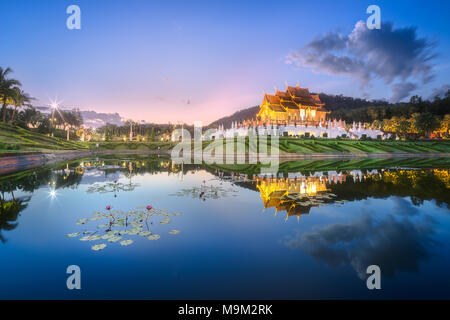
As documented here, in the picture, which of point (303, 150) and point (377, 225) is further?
point (303, 150)

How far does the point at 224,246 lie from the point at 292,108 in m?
64.5

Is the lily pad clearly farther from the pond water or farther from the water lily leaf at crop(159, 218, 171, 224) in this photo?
the water lily leaf at crop(159, 218, 171, 224)

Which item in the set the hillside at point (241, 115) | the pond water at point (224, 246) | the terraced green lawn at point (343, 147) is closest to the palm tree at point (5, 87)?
the terraced green lawn at point (343, 147)

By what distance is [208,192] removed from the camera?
1441cm

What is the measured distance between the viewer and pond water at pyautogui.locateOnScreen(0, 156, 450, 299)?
4.89 meters

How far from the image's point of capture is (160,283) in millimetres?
4992

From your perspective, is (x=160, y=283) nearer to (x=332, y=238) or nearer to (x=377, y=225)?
(x=332, y=238)

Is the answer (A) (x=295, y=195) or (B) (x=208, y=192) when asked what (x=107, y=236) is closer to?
(B) (x=208, y=192)

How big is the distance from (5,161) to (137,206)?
23200mm

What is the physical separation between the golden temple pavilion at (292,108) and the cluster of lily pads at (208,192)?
161ft

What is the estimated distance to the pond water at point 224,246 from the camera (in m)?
4.89

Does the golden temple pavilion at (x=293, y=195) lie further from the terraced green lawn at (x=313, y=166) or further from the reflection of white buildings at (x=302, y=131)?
the reflection of white buildings at (x=302, y=131)

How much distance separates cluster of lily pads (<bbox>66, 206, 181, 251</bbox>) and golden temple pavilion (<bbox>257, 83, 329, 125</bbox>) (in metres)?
55.3
